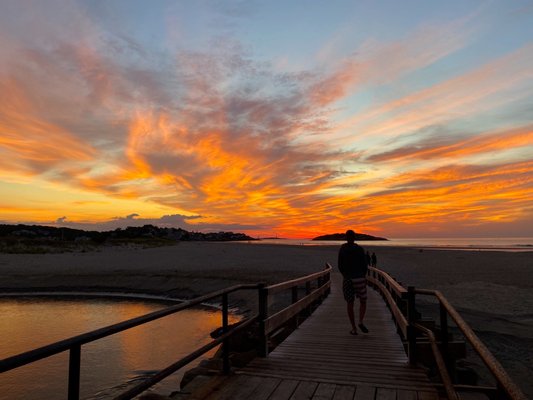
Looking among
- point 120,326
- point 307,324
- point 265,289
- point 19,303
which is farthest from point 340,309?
point 19,303

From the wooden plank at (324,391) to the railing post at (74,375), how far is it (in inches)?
123

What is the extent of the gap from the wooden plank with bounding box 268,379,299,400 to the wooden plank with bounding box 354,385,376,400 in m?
0.81

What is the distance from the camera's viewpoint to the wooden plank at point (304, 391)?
523 centimetres

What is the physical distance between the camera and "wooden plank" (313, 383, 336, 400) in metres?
5.23

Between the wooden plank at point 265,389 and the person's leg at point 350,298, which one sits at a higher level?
the person's leg at point 350,298

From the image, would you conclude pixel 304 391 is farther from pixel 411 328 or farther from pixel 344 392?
pixel 411 328

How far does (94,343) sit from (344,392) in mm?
12621

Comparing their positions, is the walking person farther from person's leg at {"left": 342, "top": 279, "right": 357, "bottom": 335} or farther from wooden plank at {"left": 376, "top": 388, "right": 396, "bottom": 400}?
wooden plank at {"left": 376, "top": 388, "right": 396, "bottom": 400}

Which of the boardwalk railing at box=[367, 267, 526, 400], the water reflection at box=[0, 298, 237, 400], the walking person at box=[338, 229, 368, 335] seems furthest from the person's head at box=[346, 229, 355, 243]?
the water reflection at box=[0, 298, 237, 400]

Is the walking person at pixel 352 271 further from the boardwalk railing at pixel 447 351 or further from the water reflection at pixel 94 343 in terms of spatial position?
the water reflection at pixel 94 343

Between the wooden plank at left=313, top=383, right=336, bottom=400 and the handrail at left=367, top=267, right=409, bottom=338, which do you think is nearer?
the wooden plank at left=313, top=383, right=336, bottom=400

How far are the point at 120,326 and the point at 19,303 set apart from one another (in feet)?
83.9

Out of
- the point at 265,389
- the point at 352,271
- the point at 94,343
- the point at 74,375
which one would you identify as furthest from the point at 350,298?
the point at 94,343

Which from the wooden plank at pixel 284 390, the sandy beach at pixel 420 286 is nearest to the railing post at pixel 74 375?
the wooden plank at pixel 284 390
